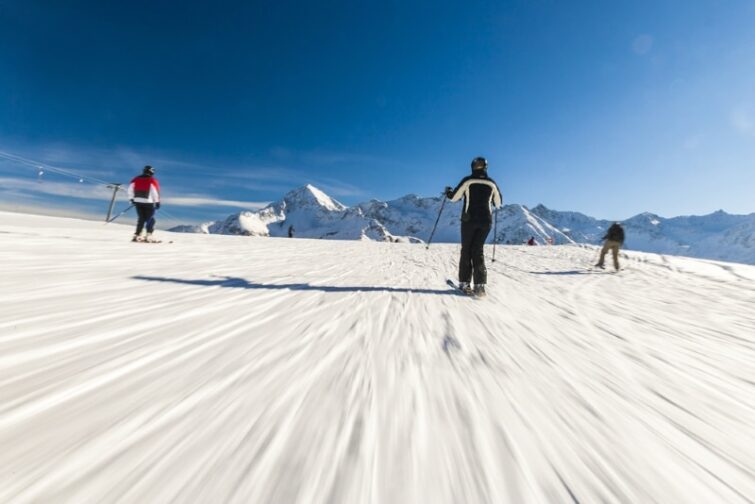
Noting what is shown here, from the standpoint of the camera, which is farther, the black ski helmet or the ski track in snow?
the black ski helmet

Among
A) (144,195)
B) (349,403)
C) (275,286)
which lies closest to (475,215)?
(275,286)

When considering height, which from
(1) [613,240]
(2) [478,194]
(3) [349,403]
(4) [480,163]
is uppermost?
(4) [480,163]

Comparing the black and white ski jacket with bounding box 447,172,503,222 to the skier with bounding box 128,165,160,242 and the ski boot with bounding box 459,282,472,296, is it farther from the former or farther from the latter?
the skier with bounding box 128,165,160,242

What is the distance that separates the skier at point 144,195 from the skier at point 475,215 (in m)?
8.02

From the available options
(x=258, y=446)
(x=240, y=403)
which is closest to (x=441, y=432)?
(x=258, y=446)

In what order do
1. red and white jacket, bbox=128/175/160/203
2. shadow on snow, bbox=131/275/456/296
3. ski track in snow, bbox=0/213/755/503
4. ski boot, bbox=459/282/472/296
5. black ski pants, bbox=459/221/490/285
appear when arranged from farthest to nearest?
red and white jacket, bbox=128/175/160/203 → black ski pants, bbox=459/221/490/285 → ski boot, bbox=459/282/472/296 → shadow on snow, bbox=131/275/456/296 → ski track in snow, bbox=0/213/755/503

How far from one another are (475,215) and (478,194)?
35cm

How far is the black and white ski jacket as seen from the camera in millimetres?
4832

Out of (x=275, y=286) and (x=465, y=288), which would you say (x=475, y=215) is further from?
(x=275, y=286)

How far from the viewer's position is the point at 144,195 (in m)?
8.21

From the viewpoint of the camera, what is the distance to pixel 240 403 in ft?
4.56

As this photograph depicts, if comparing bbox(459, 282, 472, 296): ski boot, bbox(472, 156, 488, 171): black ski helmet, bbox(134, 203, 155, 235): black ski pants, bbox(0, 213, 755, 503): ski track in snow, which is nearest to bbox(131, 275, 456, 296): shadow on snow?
bbox(459, 282, 472, 296): ski boot

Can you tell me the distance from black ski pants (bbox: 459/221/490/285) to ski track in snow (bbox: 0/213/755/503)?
1.50 meters

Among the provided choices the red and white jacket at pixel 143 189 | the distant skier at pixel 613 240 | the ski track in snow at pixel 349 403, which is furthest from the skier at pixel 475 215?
the red and white jacket at pixel 143 189
